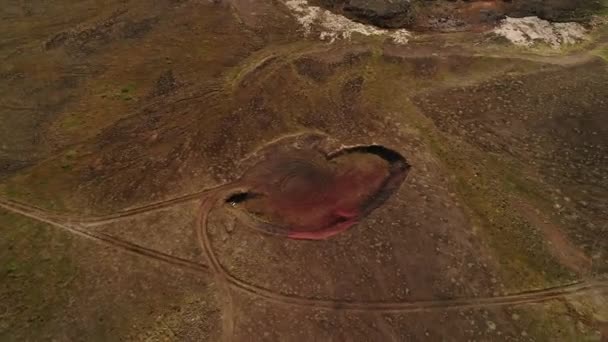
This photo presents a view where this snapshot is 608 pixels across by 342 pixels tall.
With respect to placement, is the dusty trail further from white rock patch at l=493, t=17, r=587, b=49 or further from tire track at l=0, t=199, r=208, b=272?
white rock patch at l=493, t=17, r=587, b=49

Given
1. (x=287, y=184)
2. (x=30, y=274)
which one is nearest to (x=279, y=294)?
(x=287, y=184)

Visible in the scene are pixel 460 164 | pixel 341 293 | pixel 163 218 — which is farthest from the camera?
pixel 460 164

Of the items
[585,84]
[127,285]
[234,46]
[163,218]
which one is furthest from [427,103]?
[127,285]

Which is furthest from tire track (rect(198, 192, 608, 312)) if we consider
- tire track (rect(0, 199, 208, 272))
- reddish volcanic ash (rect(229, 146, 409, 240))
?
reddish volcanic ash (rect(229, 146, 409, 240))

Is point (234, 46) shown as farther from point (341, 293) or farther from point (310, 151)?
point (341, 293)

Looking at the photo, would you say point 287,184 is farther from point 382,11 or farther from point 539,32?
point 539,32

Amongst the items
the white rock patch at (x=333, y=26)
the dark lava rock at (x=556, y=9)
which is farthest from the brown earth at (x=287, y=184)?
the dark lava rock at (x=556, y=9)

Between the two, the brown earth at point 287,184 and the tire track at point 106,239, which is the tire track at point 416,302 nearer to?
the brown earth at point 287,184
